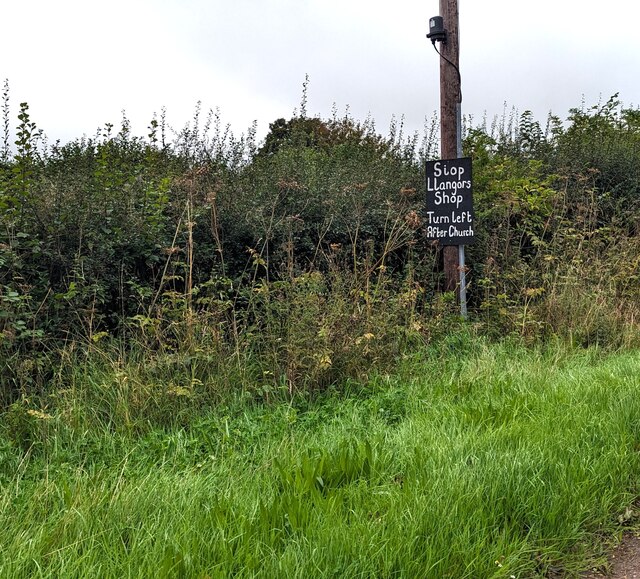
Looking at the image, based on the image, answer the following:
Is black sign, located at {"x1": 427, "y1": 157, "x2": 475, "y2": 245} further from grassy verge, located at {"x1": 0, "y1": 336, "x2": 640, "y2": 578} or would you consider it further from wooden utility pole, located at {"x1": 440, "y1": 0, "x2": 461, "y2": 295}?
grassy verge, located at {"x1": 0, "y1": 336, "x2": 640, "y2": 578}

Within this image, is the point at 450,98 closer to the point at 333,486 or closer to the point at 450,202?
the point at 450,202

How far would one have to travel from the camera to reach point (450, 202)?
7852 millimetres

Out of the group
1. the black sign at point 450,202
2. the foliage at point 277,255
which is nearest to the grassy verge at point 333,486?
the foliage at point 277,255

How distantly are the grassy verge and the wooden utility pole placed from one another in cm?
314

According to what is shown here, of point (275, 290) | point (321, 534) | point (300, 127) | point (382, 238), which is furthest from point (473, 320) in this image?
point (321, 534)

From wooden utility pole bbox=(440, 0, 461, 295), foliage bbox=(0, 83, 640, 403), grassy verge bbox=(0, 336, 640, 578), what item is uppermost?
wooden utility pole bbox=(440, 0, 461, 295)

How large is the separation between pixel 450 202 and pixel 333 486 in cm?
533

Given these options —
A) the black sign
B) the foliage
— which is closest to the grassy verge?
the foliage

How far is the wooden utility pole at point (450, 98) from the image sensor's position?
8.02 meters

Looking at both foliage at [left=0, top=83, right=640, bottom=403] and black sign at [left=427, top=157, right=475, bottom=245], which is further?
black sign at [left=427, top=157, right=475, bottom=245]

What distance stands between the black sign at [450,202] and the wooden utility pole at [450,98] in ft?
0.83

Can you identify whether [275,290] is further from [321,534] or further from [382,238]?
[321,534]

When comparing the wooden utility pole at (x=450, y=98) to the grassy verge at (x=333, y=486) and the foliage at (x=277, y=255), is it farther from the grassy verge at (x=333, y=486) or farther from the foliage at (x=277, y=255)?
the grassy verge at (x=333, y=486)

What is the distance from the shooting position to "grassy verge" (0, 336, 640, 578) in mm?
2590
